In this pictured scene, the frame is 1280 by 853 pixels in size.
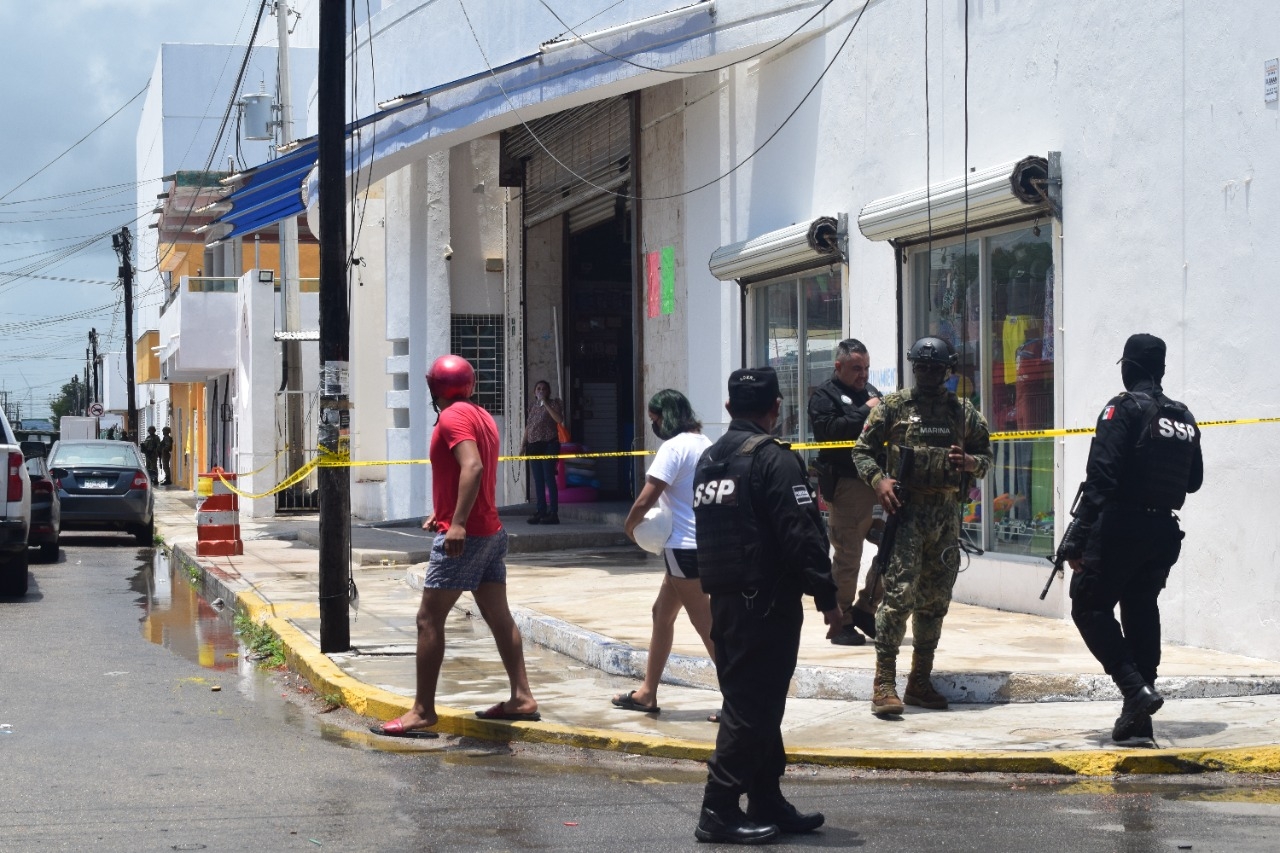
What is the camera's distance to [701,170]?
15672 millimetres

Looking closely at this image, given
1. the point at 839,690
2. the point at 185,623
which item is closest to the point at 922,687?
the point at 839,690

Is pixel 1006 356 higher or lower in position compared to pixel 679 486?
higher

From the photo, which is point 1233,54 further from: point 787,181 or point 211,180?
point 211,180

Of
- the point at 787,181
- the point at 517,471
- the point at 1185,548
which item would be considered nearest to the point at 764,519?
the point at 1185,548

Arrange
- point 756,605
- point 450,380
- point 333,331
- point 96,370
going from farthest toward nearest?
point 96,370 → point 333,331 → point 450,380 → point 756,605

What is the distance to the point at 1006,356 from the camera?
35.9 ft

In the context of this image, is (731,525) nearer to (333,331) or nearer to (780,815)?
(780,815)

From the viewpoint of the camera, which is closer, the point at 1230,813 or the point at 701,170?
the point at 1230,813

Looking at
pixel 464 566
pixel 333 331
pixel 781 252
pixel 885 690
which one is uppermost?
pixel 781 252

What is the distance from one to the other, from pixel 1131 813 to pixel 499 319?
16884 mm

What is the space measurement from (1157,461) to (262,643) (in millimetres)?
6840

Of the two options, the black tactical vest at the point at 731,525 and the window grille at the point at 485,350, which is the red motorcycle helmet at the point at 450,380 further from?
the window grille at the point at 485,350

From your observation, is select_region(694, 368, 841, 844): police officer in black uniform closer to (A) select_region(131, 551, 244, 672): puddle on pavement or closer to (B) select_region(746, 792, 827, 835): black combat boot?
(B) select_region(746, 792, 827, 835): black combat boot

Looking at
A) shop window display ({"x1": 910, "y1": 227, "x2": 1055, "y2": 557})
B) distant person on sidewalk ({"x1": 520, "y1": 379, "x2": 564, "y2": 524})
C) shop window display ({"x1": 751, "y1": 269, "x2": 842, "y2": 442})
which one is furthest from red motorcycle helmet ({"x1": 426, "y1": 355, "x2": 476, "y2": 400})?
distant person on sidewalk ({"x1": 520, "y1": 379, "x2": 564, "y2": 524})
